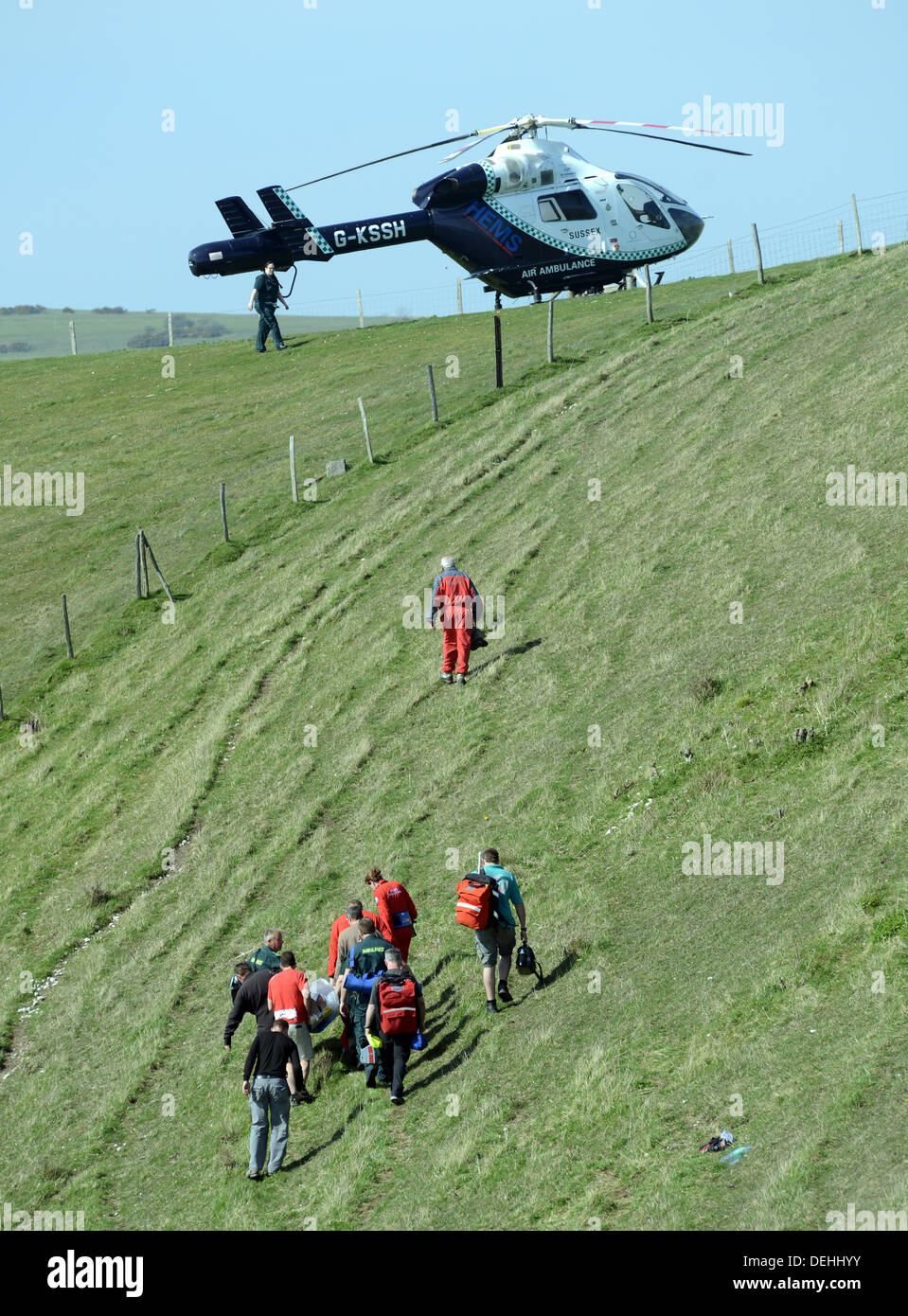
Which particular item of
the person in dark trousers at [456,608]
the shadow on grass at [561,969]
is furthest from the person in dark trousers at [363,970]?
the person in dark trousers at [456,608]

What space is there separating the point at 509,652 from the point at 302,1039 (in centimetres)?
921

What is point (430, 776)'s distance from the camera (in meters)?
18.7

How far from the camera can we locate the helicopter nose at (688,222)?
42812 millimetres

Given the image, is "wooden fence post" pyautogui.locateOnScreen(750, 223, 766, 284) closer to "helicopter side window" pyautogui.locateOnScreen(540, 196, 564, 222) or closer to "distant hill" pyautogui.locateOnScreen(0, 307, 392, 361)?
"helicopter side window" pyautogui.locateOnScreen(540, 196, 564, 222)

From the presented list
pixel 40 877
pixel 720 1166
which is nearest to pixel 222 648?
pixel 40 877

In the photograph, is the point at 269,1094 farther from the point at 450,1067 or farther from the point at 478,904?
the point at 478,904

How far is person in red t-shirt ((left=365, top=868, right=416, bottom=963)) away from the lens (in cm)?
1382

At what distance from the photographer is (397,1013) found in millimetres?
12461

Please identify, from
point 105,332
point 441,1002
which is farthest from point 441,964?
point 105,332

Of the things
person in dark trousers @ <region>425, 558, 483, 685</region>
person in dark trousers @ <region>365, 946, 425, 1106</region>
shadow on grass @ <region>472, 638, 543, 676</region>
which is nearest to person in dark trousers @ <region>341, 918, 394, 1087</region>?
person in dark trousers @ <region>365, 946, 425, 1106</region>

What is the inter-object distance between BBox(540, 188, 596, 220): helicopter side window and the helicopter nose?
3204 mm

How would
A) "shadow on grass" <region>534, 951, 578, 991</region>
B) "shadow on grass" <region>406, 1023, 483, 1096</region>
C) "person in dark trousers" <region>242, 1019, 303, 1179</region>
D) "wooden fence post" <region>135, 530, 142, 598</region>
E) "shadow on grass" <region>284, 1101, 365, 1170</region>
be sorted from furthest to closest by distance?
"wooden fence post" <region>135, 530, 142, 598</region>
"shadow on grass" <region>534, 951, 578, 991</region>
"shadow on grass" <region>406, 1023, 483, 1096</region>
"shadow on grass" <region>284, 1101, 365, 1170</region>
"person in dark trousers" <region>242, 1019, 303, 1179</region>

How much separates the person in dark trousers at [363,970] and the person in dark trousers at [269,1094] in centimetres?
96
